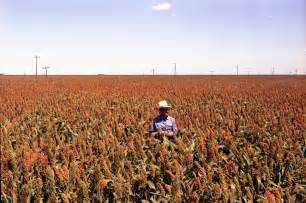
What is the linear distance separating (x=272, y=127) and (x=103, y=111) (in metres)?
4.85

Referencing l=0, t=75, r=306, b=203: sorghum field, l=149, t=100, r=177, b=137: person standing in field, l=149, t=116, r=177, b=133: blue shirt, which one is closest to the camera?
l=0, t=75, r=306, b=203: sorghum field

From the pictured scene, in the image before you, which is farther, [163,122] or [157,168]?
[163,122]

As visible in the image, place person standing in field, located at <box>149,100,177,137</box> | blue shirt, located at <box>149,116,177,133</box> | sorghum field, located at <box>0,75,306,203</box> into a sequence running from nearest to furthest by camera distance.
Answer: sorghum field, located at <box>0,75,306,203</box>, person standing in field, located at <box>149,100,177,137</box>, blue shirt, located at <box>149,116,177,133</box>

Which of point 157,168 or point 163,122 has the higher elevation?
point 163,122

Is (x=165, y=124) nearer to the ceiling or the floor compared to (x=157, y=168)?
nearer to the ceiling

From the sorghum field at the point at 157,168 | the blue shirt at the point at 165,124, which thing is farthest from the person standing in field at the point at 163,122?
the sorghum field at the point at 157,168

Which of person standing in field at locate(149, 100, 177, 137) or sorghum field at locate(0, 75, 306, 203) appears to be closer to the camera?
sorghum field at locate(0, 75, 306, 203)

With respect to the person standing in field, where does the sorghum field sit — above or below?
below

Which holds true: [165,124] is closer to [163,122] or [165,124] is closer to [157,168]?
[163,122]

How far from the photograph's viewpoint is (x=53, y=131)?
9.03 metres

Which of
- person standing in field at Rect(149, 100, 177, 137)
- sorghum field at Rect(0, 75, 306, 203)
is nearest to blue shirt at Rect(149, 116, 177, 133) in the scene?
person standing in field at Rect(149, 100, 177, 137)


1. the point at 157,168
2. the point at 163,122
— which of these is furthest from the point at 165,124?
the point at 157,168

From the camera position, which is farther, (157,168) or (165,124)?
(165,124)

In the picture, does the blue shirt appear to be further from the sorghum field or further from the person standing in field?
the sorghum field
